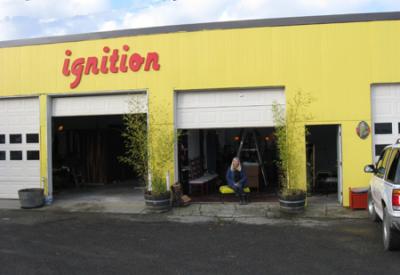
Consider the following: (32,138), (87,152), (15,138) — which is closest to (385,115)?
(32,138)

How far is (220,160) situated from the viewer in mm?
16250

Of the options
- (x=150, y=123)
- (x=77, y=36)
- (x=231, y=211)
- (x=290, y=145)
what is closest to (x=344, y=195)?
(x=290, y=145)

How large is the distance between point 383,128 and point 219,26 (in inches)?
202

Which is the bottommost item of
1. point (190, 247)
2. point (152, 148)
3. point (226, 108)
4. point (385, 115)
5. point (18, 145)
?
point (190, 247)

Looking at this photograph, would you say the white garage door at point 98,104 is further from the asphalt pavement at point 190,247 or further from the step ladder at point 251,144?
the step ladder at point 251,144

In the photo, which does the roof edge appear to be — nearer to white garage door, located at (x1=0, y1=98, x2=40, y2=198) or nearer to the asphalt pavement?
white garage door, located at (x1=0, y1=98, x2=40, y2=198)

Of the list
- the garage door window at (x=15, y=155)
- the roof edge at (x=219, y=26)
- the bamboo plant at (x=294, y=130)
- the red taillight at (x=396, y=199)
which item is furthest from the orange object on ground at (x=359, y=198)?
the garage door window at (x=15, y=155)

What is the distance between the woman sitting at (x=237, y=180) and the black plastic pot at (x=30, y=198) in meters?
5.39

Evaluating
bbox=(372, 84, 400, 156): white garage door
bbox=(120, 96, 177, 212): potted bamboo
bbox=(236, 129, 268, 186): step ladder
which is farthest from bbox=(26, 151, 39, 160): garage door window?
bbox=(372, 84, 400, 156): white garage door

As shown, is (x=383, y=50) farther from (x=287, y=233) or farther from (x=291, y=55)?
(x=287, y=233)

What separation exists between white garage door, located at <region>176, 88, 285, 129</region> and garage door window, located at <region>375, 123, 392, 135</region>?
8.25ft

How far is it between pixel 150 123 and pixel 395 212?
700 cm

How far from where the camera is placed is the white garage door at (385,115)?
10844 millimetres

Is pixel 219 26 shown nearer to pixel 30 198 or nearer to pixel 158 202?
pixel 158 202
